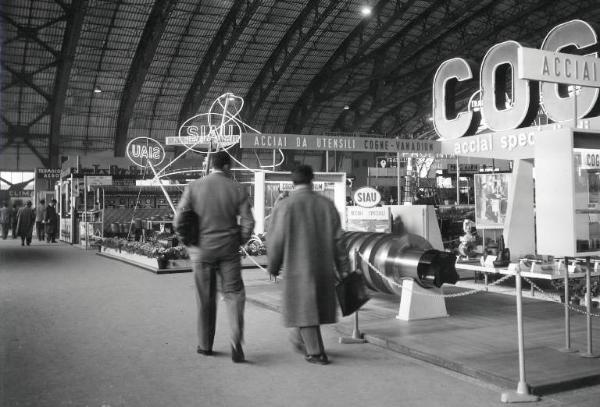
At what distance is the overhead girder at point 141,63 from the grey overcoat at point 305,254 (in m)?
20.5

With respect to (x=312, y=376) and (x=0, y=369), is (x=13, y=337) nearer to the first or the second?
(x=0, y=369)

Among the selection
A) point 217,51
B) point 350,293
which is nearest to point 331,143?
point 350,293

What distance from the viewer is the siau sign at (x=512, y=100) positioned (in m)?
7.55

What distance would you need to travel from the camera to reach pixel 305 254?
15.5 feet

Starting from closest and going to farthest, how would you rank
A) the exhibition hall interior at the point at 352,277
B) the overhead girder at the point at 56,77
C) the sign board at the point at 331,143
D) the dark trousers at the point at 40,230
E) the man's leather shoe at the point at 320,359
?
the exhibition hall interior at the point at 352,277, the man's leather shoe at the point at 320,359, the sign board at the point at 331,143, the dark trousers at the point at 40,230, the overhead girder at the point at 56,77

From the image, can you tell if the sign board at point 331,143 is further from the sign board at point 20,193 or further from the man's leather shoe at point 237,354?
the sign board at point 20,193

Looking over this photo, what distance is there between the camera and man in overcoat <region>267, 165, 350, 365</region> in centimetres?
472

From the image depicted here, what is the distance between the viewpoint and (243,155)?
38.7 meters

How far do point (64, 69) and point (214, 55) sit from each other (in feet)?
22.1

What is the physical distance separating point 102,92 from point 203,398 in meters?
29.1

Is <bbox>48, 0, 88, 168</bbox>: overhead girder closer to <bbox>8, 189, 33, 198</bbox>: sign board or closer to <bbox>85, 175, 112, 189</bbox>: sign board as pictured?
<bbox>8, 189, 33, 198</bbox>: sign board

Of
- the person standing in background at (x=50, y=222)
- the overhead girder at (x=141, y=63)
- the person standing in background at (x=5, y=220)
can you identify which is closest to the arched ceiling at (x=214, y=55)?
the overhead girder at (x=141, y=63)

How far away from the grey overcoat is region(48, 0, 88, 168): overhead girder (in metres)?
21.1

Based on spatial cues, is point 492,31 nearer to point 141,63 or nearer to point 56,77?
point 141,63
